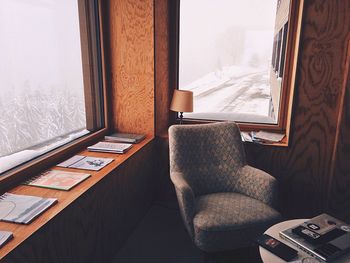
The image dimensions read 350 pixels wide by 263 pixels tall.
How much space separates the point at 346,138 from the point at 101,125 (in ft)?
6.31

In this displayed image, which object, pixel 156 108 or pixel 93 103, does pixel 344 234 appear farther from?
pixel 93 103

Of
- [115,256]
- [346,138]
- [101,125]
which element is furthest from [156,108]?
[346,138]

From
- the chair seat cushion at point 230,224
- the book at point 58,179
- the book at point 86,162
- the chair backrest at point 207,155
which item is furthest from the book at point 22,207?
the chair backrest at point 207,155

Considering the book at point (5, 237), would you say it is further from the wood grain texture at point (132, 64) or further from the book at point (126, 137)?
the wood grain texture at point (132, 64)

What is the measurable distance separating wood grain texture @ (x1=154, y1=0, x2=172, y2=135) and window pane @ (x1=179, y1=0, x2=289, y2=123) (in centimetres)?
17

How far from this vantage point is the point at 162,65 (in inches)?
100

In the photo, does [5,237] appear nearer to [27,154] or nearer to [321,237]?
[27,154]

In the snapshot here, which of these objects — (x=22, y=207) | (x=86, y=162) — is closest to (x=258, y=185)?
(x=86, y=162)

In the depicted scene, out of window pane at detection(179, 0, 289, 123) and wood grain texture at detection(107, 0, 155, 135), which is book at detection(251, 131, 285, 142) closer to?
window pane at detection(179, 0, 289, 123)

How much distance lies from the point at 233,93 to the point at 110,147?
1274 mm

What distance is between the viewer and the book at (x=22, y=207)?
49.6 inches

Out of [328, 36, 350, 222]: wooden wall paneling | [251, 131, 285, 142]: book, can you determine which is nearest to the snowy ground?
[251, 131, 285, 142]: book

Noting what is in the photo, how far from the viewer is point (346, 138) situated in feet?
7.07

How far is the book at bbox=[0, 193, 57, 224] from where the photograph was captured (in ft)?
4.13
